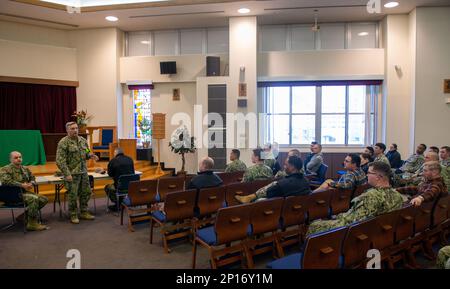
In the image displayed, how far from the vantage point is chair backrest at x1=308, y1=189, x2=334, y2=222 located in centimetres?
353

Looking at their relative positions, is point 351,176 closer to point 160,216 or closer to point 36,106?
point 160,216

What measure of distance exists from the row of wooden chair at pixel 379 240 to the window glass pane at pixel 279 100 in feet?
19.8

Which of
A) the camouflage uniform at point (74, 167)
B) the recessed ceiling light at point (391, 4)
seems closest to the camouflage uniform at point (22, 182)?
the camouflage uniform at point (74, 167)

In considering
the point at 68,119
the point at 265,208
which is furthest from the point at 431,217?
the point at 68,119

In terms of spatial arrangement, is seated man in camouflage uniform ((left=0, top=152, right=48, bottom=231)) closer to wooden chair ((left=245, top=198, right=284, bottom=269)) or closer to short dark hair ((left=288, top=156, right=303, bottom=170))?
wooden chair ((left=245, top=198, right=284, bottom=269))

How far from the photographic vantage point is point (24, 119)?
9.10m

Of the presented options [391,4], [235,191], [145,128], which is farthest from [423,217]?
[145,128]

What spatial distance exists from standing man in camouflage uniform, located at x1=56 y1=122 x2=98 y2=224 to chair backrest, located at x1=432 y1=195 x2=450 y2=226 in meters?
4.61

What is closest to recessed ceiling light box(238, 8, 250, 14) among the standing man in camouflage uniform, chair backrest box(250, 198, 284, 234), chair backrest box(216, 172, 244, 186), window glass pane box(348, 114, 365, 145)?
window glass pane box(348, 114, 365, 145)

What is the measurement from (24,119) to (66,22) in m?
2.85

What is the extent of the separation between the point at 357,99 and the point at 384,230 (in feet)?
23.8

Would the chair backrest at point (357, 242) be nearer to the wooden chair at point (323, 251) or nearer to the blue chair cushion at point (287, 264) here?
the wooden chair at point (323, 251)

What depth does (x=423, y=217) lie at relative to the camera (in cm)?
320

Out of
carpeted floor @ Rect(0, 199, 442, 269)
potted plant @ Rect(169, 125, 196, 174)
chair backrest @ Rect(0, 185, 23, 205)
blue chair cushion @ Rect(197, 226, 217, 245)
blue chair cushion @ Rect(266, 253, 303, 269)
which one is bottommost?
carpeted floor @ Rect(0, 199, 442, 269)
